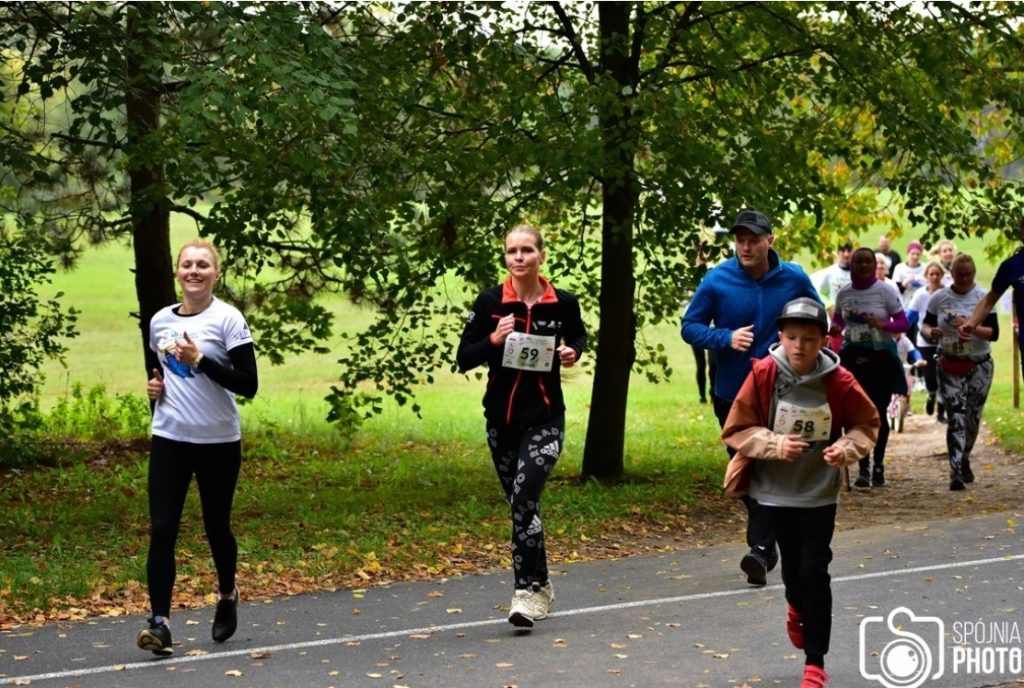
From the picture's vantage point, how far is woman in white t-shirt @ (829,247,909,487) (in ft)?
45.8

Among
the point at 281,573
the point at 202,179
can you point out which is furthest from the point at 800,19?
the point at 281,573

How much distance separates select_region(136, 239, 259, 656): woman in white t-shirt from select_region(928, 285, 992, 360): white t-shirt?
27.6ft

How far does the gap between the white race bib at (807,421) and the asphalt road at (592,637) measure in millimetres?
1167

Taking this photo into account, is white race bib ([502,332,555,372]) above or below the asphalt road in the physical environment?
above

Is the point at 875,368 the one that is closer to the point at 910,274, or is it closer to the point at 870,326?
the point at 870,326

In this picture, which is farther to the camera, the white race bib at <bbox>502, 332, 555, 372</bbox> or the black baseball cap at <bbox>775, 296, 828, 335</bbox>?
the white race bib at <bbox>502, 332, 555, 372</bbox>

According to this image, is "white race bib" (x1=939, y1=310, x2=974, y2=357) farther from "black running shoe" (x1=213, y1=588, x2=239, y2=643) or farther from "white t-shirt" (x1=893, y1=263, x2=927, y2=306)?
"white t-shirt" (x1=893, y1=263, x2=927, y2=306)

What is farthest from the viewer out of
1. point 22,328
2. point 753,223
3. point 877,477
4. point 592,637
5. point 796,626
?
point 22,328

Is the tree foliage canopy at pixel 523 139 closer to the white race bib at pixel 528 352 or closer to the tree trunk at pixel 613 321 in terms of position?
the tree trunk at pixel 613 321

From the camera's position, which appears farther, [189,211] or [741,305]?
[189,211]

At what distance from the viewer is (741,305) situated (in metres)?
9.59

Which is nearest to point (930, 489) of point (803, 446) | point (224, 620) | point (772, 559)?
point (772, 559)

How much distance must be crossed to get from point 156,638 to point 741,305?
3920 millimetres

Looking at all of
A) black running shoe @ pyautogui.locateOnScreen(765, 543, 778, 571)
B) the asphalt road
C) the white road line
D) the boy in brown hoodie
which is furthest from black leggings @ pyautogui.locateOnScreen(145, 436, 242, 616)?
black running shoe @ pyautogui.locateOnScreen(765, 543, 778, 571)
